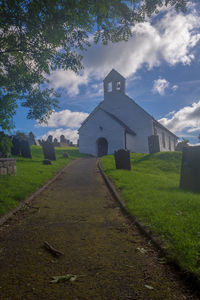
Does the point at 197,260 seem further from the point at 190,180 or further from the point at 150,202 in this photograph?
the point at 190,180

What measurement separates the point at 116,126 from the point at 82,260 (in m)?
26.9

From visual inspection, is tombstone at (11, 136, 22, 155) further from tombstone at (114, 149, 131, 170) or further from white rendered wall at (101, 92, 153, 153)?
white rendered wall at (101, 92, 153, 153)

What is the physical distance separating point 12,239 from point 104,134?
2721cm

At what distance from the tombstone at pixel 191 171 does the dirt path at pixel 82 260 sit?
13.9 feet

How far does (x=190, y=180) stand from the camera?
8.41 m

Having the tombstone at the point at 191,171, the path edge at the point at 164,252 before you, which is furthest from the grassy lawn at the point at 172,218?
the tombstone at the point at 191,171

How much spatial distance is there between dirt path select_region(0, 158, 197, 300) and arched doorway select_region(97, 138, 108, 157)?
26.5 metres

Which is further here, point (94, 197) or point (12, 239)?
point (94, 197)

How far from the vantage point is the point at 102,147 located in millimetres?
32469

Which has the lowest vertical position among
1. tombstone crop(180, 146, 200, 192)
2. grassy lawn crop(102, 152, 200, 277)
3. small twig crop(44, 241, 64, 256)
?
small twig crop(44, 241, 64, 256)

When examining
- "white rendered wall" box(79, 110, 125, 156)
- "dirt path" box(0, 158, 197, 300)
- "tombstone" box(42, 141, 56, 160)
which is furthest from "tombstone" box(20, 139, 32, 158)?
"white rendered wall" box(79, 110, 125, 156)

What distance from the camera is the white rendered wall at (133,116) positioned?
30.8 metres

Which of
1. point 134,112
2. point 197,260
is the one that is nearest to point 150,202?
point 197,260

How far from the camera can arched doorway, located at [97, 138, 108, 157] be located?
32094mm
